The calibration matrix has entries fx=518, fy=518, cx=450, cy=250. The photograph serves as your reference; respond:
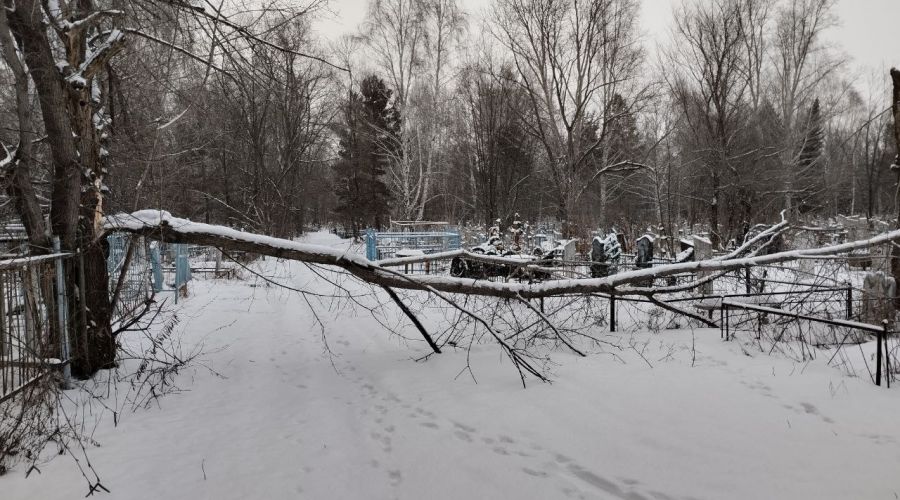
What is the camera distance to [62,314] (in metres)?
4.59

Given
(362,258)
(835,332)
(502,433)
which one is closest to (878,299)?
(835,332)

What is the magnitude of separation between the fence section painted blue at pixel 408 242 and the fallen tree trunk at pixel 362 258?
39.5ft

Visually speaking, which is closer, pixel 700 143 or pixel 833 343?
pixel 833 343

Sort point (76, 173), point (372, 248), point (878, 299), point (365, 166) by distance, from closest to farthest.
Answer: point (76, 173), point (878, 299), point (372, 248), point (365, 166)

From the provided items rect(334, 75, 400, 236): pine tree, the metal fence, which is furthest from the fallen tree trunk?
rect(334, 75, 400, 236): pine tree

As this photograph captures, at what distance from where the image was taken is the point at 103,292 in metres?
5.14

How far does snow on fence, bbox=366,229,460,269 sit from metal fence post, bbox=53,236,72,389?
12780 mm

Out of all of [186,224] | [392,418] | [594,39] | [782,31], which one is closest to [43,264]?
[186,224]

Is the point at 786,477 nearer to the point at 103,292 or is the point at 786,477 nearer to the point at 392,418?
the point at 392,418

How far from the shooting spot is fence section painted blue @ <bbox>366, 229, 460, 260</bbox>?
17641 millimetres

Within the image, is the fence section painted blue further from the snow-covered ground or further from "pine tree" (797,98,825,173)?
"pine tree" (797,98,825,173)

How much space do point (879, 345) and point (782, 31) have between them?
30615 mm

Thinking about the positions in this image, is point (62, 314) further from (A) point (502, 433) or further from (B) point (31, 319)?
(A) point (502, 433)

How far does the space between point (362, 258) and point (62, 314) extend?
8.77 ft
